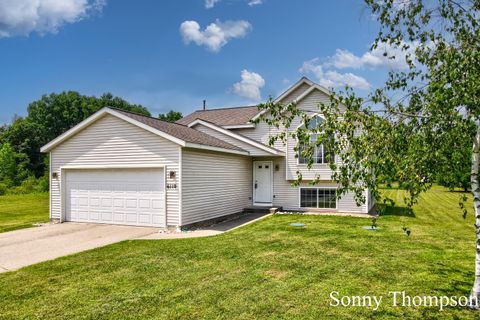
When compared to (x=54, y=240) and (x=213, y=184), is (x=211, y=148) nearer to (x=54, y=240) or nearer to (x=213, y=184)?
(x=213, y=184)

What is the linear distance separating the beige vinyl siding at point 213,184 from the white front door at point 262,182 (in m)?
0.33

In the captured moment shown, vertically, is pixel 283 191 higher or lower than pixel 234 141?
lower

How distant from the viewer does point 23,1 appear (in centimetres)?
1403

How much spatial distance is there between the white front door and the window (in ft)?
5.39

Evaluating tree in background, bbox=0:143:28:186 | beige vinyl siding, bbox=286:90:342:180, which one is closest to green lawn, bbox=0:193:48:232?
beige vinyl siding, bbox=286:90:342:180

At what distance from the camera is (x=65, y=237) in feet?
32.7

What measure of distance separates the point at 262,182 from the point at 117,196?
7.15 metres

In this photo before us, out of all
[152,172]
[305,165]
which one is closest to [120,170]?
[152,172]

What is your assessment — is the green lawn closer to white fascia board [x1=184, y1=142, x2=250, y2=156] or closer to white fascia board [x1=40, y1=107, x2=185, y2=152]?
white fascia board [x1=40, y1=107, x2=185, y2=152]

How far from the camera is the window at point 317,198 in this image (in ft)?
50.7

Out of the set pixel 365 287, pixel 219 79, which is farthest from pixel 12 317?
pixel 219 79

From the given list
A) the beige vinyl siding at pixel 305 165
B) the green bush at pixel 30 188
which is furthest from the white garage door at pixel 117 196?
the green bush at pixel 30 188

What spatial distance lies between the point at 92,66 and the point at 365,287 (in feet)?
130

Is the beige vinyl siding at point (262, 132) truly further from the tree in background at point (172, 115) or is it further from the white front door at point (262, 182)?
the tree in background at point (172, 115)
